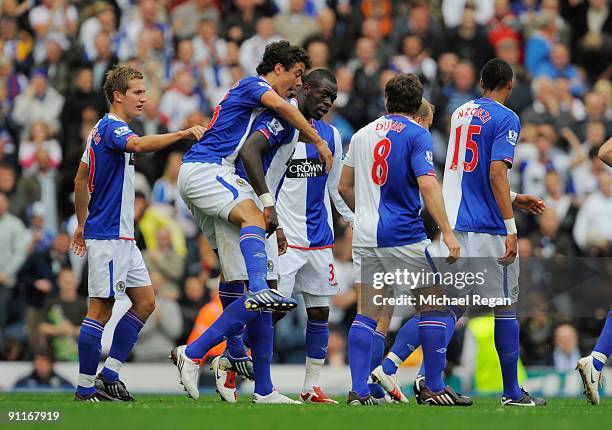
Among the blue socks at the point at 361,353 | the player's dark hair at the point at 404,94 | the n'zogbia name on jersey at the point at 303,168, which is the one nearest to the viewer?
the blue socks at the point at 361,353

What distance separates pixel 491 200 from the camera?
443 inches

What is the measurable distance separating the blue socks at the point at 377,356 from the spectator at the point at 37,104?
31.0 feet

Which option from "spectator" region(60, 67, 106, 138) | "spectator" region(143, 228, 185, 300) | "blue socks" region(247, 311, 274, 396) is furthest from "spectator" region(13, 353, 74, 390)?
"blue socks" region(247, 311, 274, 396)

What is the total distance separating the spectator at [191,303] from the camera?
656 inches

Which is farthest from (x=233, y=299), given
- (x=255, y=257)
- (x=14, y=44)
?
(x=14, y=44)

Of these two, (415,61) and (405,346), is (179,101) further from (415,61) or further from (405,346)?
(405,346)

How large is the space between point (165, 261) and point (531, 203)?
702cm

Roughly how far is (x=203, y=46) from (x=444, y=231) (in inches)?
438

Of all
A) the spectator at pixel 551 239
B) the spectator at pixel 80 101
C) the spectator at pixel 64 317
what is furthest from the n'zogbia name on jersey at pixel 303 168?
the spectator at pixel 80 101

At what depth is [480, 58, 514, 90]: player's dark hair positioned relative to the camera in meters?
11.3

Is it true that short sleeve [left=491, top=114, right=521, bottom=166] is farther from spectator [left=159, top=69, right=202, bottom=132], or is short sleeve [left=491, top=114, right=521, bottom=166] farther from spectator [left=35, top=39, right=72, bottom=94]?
spectator [left=35, top=39, right=72, bottom=94]

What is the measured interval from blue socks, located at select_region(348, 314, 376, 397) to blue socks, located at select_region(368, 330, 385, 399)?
718 millimetres

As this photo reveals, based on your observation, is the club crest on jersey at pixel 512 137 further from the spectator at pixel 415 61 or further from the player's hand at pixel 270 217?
the spectator at pixel 415 61

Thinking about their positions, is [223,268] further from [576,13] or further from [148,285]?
[576,13]
